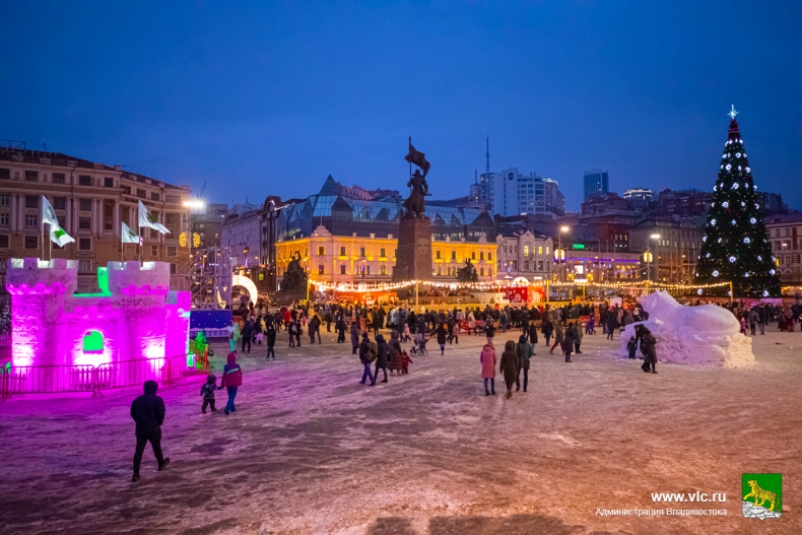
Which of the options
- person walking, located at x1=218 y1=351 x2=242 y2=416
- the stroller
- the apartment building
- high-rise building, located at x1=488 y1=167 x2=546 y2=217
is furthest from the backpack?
high-rise building, located at x1=488 y1=167 x2=546 y2=217

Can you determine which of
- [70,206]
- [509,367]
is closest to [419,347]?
[509,367]

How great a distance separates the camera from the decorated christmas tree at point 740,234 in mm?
47094

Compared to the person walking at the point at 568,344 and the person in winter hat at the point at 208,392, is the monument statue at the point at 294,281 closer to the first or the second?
the person walking at the point at 568,344

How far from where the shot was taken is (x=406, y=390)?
1501 cm

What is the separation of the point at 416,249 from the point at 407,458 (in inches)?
1293

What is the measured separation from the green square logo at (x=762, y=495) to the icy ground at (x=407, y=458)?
0.41 feet

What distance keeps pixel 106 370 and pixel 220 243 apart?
114 m

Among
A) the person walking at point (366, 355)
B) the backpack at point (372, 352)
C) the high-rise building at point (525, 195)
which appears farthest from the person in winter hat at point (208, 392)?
the high-rise building at point (525, 195)

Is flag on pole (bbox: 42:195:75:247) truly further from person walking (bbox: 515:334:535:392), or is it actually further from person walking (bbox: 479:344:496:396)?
person walking (bbox: 515:334:535:392)

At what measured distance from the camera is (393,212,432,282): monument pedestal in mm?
41656

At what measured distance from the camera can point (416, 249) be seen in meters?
41.7

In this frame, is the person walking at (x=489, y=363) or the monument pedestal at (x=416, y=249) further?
the monument pedestal at (x=416, y=249)

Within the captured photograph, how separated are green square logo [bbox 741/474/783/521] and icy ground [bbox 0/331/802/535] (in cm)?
A: 12

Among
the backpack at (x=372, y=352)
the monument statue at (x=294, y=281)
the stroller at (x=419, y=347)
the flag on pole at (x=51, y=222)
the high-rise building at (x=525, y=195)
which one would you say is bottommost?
the stroller at (x=419, y=347)
